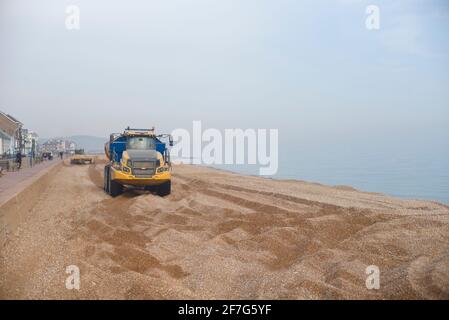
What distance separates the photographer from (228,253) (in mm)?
8789

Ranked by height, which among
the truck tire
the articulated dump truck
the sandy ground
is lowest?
the sandy ground

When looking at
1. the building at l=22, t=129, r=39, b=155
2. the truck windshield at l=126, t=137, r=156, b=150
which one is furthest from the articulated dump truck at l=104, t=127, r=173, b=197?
the building at l=22, t=129, r=39, b=155

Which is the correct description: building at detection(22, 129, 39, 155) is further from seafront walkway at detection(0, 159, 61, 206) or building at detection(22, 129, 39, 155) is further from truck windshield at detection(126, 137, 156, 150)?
truck windshield at detection(126, 137, 156, 150)

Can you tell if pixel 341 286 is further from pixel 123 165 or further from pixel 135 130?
pixel 135 130

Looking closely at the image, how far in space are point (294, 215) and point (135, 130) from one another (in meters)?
8.93

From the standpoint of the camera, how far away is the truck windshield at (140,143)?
18.1 m

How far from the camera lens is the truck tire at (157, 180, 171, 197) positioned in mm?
17800

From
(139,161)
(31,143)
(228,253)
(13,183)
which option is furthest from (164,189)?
(31,143)

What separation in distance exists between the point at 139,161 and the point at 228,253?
893cm

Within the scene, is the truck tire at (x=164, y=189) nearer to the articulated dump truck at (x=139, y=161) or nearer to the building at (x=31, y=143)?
the articulated dump truck at (x=139, y=161)

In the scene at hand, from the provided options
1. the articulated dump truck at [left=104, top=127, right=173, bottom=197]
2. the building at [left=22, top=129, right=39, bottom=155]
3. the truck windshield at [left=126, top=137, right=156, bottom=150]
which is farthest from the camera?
the building at [left=22, top=129, right=39, bottom=155]

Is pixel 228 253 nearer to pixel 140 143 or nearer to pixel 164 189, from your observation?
pixel 164 189
